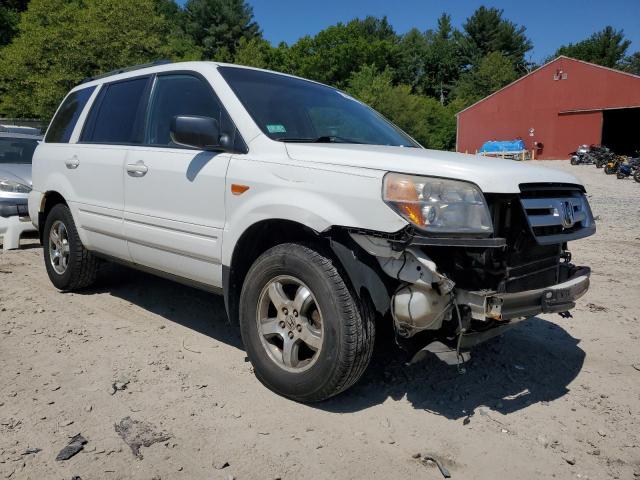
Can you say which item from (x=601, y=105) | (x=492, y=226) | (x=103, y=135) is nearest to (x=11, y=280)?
(x=103, y=135)

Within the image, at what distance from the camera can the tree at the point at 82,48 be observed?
69.7ft

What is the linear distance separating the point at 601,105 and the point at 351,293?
3585 centimetres

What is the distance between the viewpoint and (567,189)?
9.98 ft

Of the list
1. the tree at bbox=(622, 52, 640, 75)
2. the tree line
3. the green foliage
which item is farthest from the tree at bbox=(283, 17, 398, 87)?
the tree at bbox=(622, 52, 640, 75)

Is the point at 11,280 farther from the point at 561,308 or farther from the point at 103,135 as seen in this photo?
the point at 561,308

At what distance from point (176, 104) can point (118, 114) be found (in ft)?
2.72

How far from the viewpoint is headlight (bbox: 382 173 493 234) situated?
2521mm

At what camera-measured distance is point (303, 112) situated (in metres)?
3.74

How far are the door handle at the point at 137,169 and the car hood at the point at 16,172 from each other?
483 cm

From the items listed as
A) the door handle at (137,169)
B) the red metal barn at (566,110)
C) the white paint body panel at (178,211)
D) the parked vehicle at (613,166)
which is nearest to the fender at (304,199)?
the white paint body panel at (178,211)

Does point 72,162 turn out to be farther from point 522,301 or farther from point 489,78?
point 489,78

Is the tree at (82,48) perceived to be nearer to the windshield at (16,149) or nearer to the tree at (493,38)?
the windshield at (16,149)

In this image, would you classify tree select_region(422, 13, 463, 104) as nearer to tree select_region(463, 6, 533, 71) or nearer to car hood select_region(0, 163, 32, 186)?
tree select_region(463, 6, 533, 71)

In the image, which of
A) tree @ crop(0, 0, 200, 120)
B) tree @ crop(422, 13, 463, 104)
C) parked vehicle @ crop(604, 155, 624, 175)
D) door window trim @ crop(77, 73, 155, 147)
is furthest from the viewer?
tree @ crop(422, 13, 463, 104)
